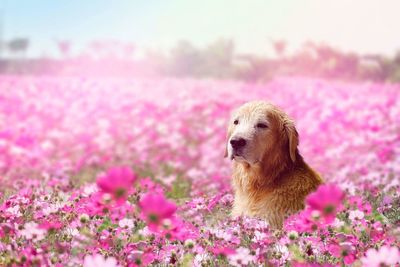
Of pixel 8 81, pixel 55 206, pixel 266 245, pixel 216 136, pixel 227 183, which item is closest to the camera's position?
pixel 266 245

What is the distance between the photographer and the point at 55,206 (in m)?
4.09

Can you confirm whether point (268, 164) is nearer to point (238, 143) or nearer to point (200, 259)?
point (238, 143)

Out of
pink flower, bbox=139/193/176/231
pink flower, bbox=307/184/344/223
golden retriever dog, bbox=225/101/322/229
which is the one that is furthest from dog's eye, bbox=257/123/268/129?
pink flower, bbox=139/193/176/231

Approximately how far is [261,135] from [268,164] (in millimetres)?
232

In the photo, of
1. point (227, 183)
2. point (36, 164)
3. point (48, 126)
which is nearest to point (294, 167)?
point (227, 183)

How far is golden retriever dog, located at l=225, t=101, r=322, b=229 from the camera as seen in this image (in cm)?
485

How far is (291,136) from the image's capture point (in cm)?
493

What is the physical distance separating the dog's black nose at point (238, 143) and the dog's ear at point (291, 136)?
0.39 meters

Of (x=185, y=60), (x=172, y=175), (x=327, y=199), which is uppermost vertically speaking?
(x=327, y=199)

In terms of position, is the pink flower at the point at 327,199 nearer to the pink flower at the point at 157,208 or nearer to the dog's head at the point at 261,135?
the pink flower at the point at 157,208

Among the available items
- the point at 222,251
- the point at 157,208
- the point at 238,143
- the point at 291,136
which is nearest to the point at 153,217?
the point at 157,208

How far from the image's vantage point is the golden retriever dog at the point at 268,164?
15.9ft

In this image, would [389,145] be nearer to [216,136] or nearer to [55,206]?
[216,136]

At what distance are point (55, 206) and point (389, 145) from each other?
7.14 m
